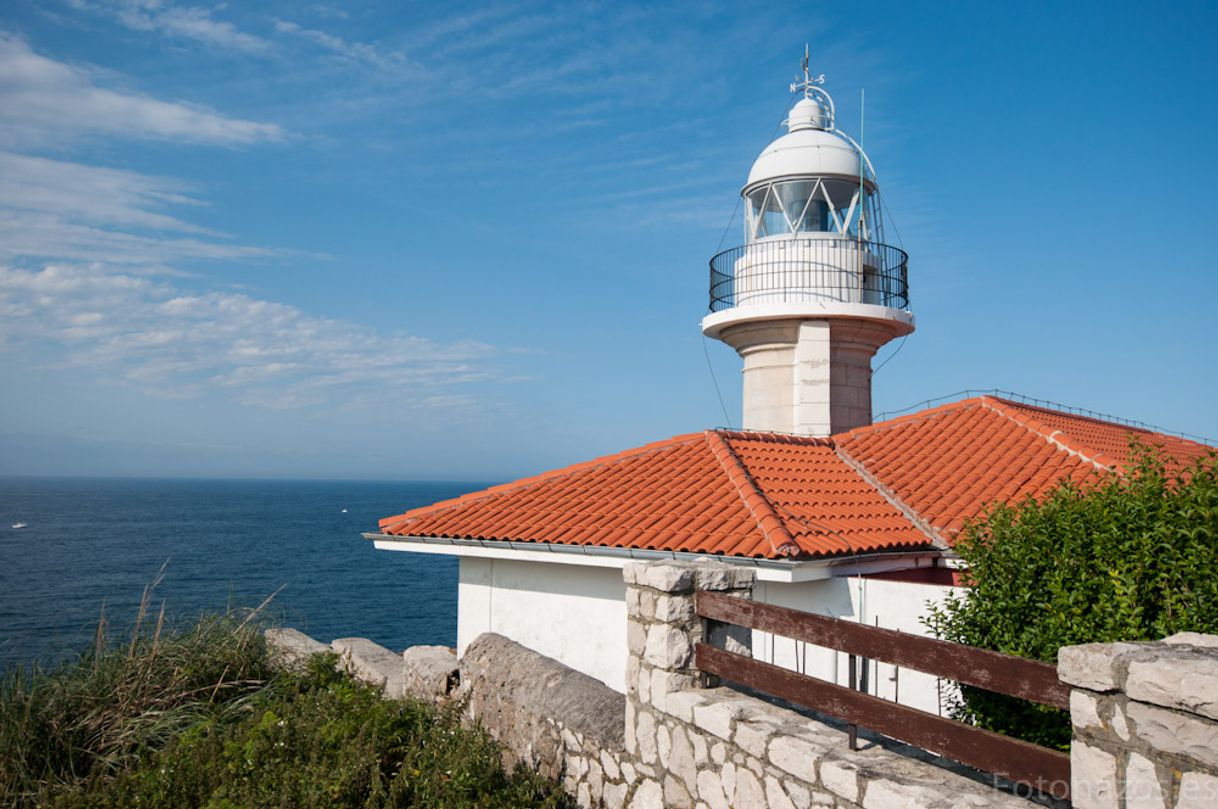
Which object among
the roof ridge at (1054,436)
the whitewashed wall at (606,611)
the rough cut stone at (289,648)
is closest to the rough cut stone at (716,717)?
the whitewashed wall at (606,611)

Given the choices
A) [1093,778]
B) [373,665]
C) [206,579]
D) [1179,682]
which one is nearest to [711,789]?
[1093,778]

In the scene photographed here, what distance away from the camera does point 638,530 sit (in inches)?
364

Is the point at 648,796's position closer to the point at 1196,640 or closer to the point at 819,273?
the point at 1196,640

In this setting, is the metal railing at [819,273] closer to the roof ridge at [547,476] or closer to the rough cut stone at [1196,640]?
the roof ridge at [547,476]

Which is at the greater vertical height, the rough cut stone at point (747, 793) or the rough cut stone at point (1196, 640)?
the rough cut stone at point (1196, 640)

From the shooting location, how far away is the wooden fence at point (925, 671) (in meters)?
3.06

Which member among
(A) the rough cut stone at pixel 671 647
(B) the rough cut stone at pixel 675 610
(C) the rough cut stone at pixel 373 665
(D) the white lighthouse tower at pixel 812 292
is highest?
(D) the white lighthouse tower at pixel 812 292

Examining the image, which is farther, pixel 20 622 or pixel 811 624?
pixel 20 622

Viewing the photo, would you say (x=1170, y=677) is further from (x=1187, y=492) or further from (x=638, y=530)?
(x=638, y=530)

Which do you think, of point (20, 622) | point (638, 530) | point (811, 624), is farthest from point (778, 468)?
point (20, 622)

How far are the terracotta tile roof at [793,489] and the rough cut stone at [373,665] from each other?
1602mm

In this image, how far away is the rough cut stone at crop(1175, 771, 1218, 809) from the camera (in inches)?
96.6

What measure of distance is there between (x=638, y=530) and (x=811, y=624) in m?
5.20

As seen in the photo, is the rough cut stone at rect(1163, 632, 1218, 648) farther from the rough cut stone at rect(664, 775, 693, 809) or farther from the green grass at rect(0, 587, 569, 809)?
the green grass at rect(0, 587, 569, 809)
